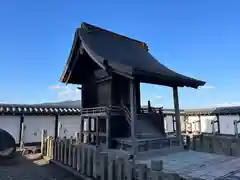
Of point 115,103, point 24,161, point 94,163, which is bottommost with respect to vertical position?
point 24,161

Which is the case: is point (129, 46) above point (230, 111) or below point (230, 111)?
above

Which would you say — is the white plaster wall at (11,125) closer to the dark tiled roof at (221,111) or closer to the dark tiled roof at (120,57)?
the dark tiled roof at (120,57)

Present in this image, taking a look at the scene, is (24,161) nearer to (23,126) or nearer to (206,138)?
(23,126)

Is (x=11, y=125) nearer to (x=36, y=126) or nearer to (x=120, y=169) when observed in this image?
(x=36, y=126)

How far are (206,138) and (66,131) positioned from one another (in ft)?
40.1

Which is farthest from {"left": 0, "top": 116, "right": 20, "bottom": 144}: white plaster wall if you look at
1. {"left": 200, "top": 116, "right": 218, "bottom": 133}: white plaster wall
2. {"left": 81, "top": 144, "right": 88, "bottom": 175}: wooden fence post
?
{"left": 200, "top": 116, "right": 218, "bottom": 133}: white plaster wall

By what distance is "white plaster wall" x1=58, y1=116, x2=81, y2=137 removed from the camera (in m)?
18.9

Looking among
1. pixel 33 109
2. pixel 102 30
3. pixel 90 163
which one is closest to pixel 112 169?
pixel 90 163

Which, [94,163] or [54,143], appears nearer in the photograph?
[94,163]

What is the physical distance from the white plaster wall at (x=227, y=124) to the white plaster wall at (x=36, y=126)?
1693 centimetres

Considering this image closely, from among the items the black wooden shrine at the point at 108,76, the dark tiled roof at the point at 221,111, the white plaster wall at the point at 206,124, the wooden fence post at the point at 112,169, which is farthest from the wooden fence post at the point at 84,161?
the white plaster wall at the point at 206,124

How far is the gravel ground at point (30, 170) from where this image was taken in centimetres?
836

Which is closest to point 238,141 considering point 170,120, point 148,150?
point 148,150

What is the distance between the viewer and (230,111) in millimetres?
21219
